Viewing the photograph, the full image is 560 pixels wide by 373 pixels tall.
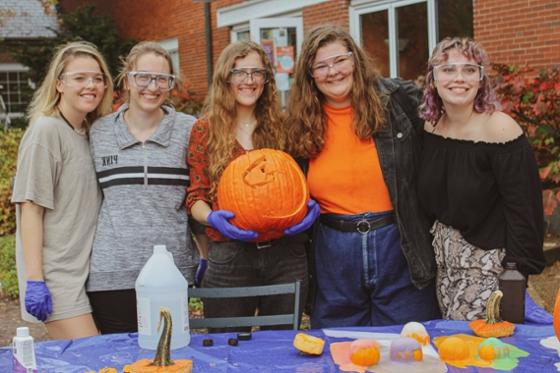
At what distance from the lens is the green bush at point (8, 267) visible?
23.9 ft

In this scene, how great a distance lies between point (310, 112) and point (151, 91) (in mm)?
704

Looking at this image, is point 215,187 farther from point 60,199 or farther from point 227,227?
point 60,199

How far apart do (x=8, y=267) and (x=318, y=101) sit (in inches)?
238

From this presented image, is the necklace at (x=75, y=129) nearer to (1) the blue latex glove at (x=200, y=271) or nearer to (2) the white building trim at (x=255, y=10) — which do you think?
(1) the blue latex glove at (x=200, y=271)

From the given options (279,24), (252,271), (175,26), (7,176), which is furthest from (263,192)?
(175,26)

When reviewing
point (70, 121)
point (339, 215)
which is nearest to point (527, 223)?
point (339, 215)

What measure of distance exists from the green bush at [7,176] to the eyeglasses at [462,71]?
329 inches

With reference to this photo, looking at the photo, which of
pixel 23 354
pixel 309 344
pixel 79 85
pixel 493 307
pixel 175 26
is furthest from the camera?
pixel 175 26

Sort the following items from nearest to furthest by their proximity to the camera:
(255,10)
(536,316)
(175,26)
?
(536,316) → (255,10) → (175,26)

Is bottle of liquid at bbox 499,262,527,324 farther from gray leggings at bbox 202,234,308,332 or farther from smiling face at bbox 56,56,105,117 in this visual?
smiling face at bbox 56,56,105,117

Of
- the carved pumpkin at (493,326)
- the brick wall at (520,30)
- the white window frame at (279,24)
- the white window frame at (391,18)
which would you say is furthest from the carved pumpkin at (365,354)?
the white window frame at (279,24)

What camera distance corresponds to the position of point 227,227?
9.73 ft

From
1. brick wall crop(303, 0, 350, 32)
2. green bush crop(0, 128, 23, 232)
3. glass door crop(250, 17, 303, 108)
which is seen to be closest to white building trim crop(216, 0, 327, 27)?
brick wall crop(303, 0, 350, 32)

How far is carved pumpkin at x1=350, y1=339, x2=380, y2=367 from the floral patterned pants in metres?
0.79
